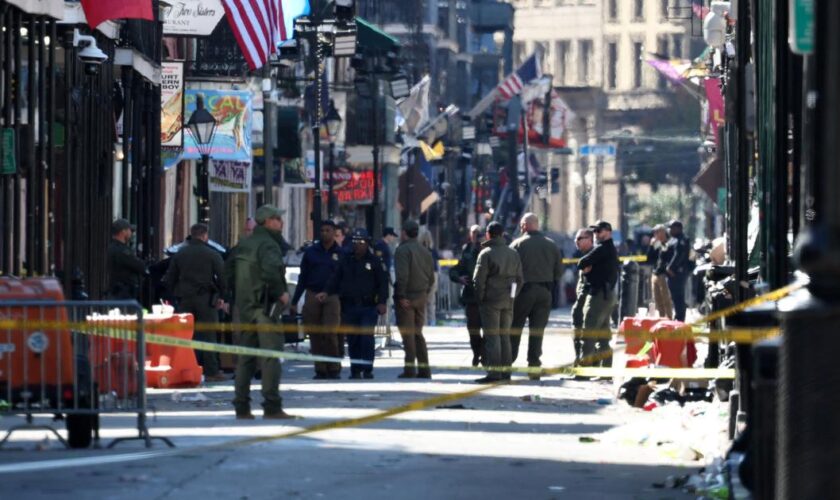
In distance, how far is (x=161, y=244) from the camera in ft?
124

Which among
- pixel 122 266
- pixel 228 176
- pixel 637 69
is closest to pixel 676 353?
pixel 122 266

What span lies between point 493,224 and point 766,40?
10491mm

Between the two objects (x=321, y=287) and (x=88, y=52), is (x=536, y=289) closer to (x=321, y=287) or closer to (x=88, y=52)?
(x=321, y=287)

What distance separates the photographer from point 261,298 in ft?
61.7

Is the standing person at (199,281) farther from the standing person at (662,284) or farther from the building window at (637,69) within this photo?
the building window at (637,69)

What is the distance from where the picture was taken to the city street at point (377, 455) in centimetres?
1307

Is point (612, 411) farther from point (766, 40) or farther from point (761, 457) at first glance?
point (761, 457)

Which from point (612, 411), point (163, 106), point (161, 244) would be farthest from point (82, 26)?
point (612, 411)

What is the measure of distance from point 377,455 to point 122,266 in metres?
9.81

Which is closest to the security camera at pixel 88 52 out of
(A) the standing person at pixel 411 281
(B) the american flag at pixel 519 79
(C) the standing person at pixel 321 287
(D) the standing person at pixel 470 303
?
(C) the standing person at pixel 321 287

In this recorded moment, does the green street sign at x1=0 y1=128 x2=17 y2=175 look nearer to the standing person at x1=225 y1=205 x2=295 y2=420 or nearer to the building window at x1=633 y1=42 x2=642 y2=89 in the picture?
the standing person at x1=225 y1=205 x2=295 y2=420

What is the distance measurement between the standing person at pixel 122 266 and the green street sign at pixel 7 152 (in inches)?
62.5

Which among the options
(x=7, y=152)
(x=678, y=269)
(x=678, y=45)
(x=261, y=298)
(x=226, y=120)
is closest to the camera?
(x=261, y=298)

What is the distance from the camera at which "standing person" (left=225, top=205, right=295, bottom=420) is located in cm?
1844
